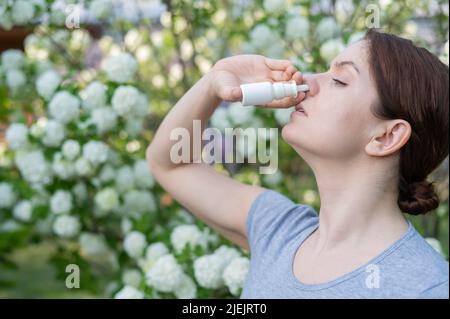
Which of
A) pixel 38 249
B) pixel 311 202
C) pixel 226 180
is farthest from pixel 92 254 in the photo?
pixel 38 249

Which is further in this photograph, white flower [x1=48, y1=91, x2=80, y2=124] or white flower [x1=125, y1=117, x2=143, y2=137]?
white flower [x1=125, y1=117, x2=143, y2=137]

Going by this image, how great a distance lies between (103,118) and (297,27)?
2.47ft

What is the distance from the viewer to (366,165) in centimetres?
143

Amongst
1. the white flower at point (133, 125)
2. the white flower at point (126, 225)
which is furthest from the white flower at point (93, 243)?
the white flower at point (133, 125)

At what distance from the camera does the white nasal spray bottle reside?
1411 mm

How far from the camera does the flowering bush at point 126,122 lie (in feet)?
7.55

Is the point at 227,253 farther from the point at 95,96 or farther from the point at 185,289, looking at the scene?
the point at 95,96

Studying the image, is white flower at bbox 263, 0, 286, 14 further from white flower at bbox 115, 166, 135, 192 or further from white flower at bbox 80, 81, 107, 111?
white flower at bbox 115, 166, 135, 192

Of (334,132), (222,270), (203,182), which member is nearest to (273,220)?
(203,182)

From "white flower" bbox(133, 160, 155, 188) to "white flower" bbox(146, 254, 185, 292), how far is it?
2.18 ft

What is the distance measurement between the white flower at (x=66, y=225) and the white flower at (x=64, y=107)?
382mm

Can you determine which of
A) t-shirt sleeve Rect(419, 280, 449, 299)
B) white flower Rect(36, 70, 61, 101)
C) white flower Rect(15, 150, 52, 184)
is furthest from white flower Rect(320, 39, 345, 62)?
t-shirt sleeve Rect(419, 280, 449, 299)

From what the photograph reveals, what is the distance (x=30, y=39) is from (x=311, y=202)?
1376 mm
